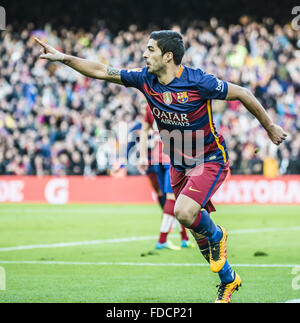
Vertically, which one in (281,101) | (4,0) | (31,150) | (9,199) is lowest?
(9,199)

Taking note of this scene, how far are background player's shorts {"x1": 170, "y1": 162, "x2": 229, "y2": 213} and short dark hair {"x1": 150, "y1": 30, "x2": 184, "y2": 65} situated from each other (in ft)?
3.62

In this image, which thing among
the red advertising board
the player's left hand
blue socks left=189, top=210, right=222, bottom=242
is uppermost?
the player's left hand

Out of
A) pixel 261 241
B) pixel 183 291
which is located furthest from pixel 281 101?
pixel 183 291

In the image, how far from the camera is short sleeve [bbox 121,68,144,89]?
7.21 metres

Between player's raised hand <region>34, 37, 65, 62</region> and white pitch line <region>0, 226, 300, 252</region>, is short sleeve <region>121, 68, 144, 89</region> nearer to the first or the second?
player's raised hand <region>34, 37, 65, 62</region>

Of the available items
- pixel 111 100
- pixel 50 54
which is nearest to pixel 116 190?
pixel 111 100

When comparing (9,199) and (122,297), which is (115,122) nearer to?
(9,199)

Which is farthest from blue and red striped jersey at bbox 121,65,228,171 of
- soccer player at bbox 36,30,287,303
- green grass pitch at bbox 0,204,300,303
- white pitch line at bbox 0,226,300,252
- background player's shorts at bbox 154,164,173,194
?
white pitch line at bbox 0,226,300,252

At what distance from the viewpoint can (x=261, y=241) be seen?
13.0 metres

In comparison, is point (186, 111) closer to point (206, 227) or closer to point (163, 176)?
point (206, 227)

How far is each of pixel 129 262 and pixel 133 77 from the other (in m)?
3.51

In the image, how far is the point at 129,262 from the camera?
995 centimetres
